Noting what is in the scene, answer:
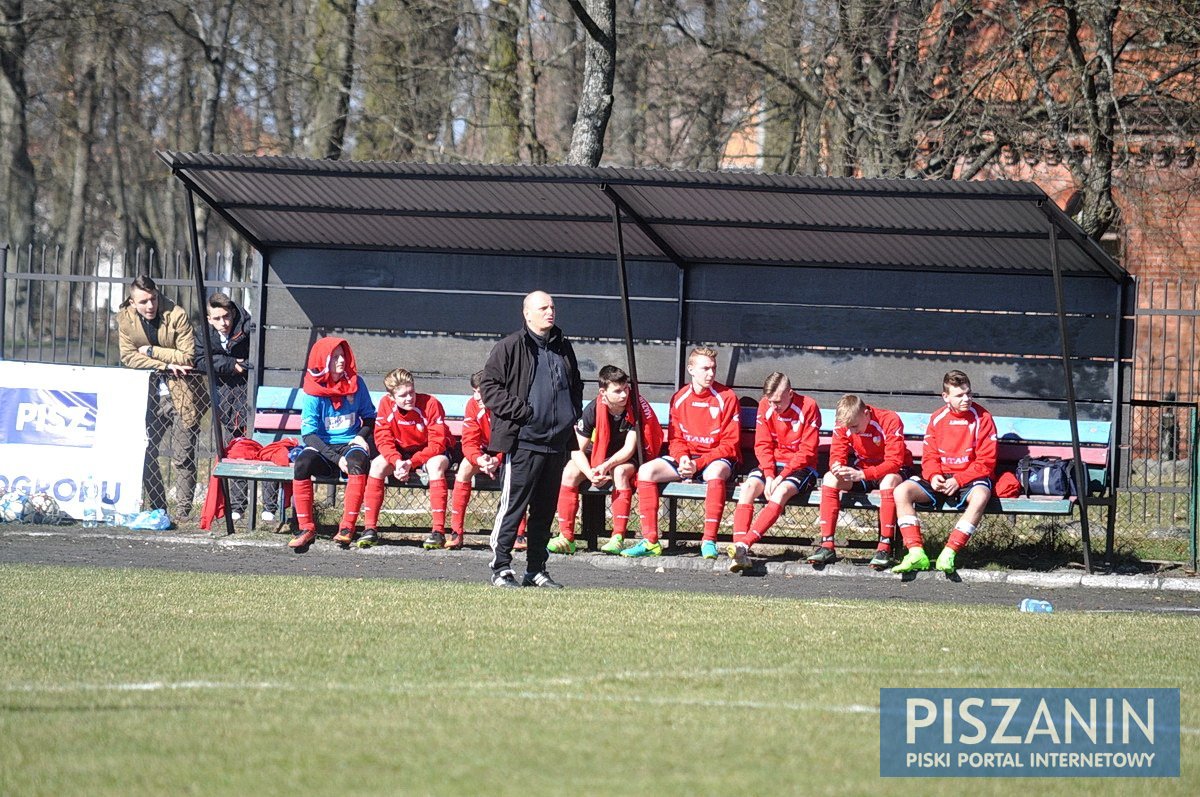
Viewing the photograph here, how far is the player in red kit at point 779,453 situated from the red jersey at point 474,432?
2055 mm

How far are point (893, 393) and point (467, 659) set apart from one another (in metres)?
7.10

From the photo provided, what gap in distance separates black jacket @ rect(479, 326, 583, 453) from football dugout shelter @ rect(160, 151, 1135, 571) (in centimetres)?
206

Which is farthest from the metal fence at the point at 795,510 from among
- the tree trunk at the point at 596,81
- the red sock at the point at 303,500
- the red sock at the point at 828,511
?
the tree trunk at the point at 596,81

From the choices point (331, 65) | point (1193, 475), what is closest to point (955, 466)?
point (1193, 475)

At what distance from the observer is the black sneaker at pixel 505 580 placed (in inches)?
353

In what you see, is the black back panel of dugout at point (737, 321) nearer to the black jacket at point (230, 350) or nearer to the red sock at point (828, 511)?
the black jacket at point (230, 350)

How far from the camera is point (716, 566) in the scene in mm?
10914

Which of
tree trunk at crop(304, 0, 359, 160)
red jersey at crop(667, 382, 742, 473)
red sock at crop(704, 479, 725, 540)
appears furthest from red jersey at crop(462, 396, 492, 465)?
tree trunk at crop(304, 0, 359, 160)

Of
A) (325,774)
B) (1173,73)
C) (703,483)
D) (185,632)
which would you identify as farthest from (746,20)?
(325,774)

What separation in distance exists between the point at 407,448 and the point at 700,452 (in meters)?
2.30

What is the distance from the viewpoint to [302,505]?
1147 centimetres

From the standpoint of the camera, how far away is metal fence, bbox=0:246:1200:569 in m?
11.9

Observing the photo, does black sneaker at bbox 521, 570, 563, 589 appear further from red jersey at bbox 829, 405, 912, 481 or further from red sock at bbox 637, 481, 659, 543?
red jersey at bbox 829, 405, 912, 481

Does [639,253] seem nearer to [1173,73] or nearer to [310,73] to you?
[1173,73]
